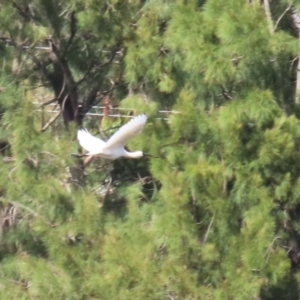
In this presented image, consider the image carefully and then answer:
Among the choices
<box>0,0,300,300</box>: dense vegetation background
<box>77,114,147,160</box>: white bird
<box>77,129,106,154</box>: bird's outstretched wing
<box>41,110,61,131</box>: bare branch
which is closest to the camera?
<box>0,0,300,300</box>: dense vegetation background

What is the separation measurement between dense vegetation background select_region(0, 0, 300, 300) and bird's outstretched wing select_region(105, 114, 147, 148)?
11 cm

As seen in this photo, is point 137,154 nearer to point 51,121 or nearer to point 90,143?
point 90,143

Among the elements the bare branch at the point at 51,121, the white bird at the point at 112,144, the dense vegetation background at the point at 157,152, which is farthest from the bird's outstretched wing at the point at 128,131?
the bare branch at the point at 51,121

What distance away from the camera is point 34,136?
403 cm

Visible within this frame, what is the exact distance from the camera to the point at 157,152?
390 cm

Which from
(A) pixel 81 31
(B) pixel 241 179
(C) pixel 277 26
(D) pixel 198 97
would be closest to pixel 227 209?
(B) pixel 241 179

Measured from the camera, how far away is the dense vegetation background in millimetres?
3641

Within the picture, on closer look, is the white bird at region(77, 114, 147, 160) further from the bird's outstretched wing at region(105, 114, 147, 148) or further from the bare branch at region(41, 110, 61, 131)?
the bare branch at region(41, 110, 61, 131)

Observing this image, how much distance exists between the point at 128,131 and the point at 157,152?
0.18 m

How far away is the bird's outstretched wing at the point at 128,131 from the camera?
A: 3695mm

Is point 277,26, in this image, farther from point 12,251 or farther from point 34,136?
point 12,251

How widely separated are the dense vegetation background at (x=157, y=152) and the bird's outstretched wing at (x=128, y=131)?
110mm

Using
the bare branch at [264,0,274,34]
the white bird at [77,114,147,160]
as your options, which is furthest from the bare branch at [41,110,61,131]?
the bare branch at [264,0,274,34]

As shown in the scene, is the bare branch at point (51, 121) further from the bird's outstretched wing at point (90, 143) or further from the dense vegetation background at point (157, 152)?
the bird's outstretched wing at point (90, 143)
